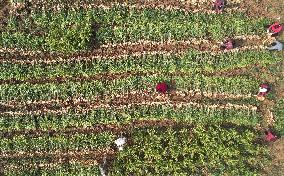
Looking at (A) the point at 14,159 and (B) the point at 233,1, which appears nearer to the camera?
(A) the point at 14,159

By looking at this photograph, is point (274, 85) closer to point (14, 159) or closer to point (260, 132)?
point (260, 132)

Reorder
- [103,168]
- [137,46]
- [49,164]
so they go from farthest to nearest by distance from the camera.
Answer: [137,46] < [103,168] < [49,164]

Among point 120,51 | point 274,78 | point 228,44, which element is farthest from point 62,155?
point 274,78

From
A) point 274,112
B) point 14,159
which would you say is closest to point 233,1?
point 274,112

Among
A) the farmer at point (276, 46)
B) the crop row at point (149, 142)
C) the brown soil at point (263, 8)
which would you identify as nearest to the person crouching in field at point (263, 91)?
the crop row at point (149, 142)

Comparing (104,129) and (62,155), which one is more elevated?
(104,129)

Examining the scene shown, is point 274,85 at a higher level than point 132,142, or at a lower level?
higher

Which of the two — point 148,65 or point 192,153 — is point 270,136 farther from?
point 148,65
